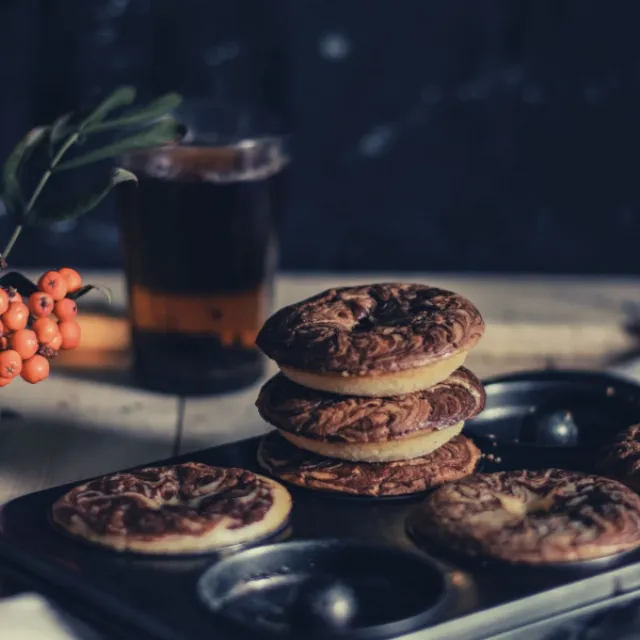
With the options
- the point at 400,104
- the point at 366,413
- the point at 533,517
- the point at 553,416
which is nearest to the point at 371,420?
the point at 366,413

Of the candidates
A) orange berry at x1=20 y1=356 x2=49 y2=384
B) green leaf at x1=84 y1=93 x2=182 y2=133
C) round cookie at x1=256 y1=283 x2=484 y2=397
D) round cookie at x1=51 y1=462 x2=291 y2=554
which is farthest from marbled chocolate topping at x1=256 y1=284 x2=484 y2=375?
green leaf at x1=84 y1=93 x2=182 y2=133

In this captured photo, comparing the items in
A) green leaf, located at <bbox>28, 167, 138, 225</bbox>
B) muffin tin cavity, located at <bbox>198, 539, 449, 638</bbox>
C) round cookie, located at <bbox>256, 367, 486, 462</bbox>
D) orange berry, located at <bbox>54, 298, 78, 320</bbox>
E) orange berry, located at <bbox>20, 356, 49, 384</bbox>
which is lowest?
muffin tin cavity, located at <bbox>198, 539, 449, 638</bbox>

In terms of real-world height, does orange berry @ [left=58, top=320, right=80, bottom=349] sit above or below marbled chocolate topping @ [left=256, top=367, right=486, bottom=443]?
above

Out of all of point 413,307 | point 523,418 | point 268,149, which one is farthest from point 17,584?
point 268,149

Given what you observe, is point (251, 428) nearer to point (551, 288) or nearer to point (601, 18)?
point (551, 288)

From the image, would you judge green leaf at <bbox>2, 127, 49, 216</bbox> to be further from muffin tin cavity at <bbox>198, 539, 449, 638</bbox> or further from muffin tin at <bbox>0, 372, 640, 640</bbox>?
muffin tin cavity at <bbox>198, 539, 449, 638</bbox>

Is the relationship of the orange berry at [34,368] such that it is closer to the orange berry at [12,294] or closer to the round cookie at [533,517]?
→ the orange berry at [12,294]

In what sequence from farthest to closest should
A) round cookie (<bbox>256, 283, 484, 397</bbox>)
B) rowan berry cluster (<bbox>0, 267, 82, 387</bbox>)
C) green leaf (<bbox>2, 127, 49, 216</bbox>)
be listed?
1. green leaf (<bbox>2, 127, 49, 216</bbox>)
2. rowan berry cluster (<bbox>0, 267, 82, 387</bbox>)
3. round cookie (<bbox>256, 283, 484, 397</bbox>)
